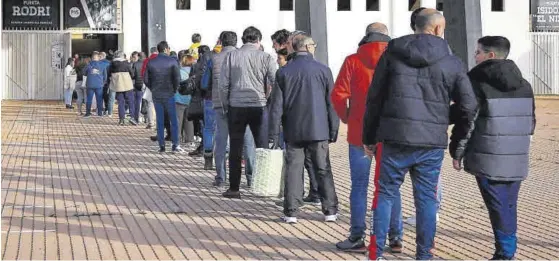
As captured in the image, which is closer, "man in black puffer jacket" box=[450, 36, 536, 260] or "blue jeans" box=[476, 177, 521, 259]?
"man in black puffer jacket" box=[450, 36, 536, 260]

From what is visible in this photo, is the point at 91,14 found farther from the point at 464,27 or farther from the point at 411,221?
the point at 411,221

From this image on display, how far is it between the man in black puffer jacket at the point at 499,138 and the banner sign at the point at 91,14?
31626mm

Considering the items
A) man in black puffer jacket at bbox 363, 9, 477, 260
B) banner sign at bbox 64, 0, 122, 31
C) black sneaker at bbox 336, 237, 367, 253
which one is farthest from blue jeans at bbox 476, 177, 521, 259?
banner sign at bbox 64, 0, 122, 31

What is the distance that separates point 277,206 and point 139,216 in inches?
58.3


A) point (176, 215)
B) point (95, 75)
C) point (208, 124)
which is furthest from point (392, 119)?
point (95, 75)

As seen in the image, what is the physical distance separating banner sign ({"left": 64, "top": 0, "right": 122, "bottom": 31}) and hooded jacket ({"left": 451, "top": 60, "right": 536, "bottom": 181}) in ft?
104

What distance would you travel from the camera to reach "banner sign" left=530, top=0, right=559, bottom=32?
41.6m

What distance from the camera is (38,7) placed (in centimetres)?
3709

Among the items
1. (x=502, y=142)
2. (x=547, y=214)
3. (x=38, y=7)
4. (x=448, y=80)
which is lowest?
(x=547, y=214)

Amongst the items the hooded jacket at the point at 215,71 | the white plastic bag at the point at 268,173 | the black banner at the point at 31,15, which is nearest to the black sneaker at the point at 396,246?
the white plastic bag at the point at 268,173

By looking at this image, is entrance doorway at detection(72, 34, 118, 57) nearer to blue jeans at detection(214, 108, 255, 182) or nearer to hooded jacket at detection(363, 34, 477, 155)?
blue jeans at detection(214, 108, 255, 182)

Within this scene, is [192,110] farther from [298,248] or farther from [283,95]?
[298,248]

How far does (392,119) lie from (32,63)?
105ft

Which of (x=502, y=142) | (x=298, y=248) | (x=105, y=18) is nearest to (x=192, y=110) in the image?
(x=298, y=248)
